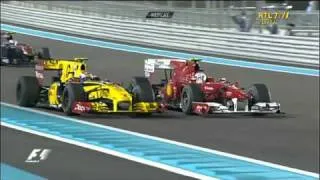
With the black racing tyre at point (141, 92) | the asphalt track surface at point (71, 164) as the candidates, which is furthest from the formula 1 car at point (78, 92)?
the asphalt track surface at point (71, 164)

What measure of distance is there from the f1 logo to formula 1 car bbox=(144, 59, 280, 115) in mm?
1492

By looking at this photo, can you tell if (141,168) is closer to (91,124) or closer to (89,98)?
(89,98)

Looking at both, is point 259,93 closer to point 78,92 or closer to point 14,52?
point 78,92

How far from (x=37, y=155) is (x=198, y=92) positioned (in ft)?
7.52

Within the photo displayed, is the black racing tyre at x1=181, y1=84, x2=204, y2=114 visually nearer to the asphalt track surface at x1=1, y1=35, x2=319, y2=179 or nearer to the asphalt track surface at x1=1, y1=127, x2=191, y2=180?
the asphalt track surface at x1=1, y1=35, x2=319, y2=179

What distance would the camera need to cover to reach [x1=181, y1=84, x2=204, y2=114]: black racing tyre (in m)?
6.31

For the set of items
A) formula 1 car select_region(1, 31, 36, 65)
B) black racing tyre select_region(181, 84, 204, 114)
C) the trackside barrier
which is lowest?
black racing tyre select_region(181, 84, 204, 114)

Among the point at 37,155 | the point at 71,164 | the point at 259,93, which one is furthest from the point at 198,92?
the point at 37,155

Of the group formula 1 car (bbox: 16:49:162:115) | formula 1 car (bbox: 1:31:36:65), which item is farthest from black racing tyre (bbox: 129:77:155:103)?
formula 1 car (bbox: 1:31:36:65)

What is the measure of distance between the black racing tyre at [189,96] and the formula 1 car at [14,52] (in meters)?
1.42

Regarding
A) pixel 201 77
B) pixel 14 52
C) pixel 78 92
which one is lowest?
pixel 78 92

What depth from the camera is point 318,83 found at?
13625mm

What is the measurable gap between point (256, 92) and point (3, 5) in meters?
3.02

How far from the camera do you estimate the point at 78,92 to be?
25.6 feet
